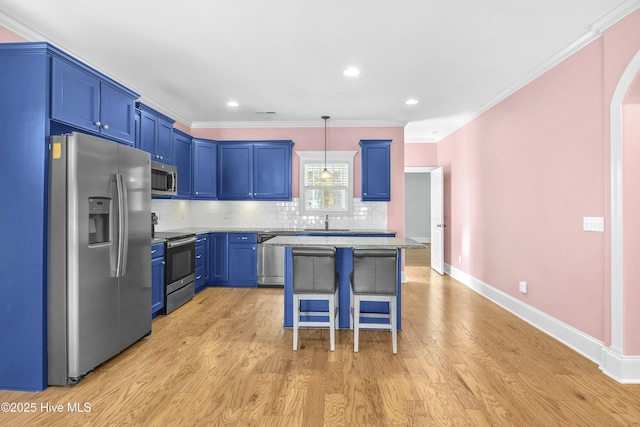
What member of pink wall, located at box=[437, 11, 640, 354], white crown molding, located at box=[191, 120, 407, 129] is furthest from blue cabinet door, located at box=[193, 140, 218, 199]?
pink wall, located at box=[437, 11, 640, 354]

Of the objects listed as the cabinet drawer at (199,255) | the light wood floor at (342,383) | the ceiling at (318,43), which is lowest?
the light wood floor at (342,383)

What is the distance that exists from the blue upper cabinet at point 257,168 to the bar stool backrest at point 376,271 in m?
3.08

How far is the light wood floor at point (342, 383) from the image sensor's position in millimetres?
2092

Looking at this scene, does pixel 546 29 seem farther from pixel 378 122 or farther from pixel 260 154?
pixel 260 154

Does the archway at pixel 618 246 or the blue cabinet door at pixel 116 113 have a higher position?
the blue cabinet door at pixel 116 113

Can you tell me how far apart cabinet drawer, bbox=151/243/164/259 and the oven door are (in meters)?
0.10

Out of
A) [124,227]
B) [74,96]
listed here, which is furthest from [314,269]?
[74,96]

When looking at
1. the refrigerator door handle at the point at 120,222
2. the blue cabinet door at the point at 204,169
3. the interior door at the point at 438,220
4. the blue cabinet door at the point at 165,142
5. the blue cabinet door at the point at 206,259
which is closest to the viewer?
the refrigerator door handle at the point at 120,222

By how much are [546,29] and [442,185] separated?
→ 12.2 ft

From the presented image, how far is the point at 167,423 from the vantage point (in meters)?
2.03

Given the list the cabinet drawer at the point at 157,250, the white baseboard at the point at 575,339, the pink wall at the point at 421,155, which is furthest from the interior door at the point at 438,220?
the cabinet drawer at the point at 157,250

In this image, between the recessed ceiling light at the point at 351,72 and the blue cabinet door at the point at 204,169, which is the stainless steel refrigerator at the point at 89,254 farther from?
the blue cabinet door at the point at 204,169

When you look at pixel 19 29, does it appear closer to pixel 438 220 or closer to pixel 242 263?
pixel 242 263

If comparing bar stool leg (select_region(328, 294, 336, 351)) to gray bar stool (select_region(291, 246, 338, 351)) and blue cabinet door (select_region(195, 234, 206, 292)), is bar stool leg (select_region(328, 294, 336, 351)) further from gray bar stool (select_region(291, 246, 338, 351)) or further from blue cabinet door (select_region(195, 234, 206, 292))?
blue cabinet door (select_region(195, 234, 206, 292))
